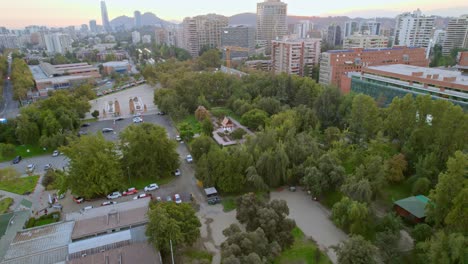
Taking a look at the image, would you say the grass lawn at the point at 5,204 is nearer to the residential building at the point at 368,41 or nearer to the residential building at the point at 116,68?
the residential building at the point at 116,68

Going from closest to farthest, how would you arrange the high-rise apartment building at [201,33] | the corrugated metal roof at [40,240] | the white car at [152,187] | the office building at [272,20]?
the corrugated metal roof at [40,240] → the white car at [152,187] → the high-rise apartment building at [201,33] → the office building at [272,20]

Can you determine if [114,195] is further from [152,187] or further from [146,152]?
[146,152]

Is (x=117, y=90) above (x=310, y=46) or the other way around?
the other way around

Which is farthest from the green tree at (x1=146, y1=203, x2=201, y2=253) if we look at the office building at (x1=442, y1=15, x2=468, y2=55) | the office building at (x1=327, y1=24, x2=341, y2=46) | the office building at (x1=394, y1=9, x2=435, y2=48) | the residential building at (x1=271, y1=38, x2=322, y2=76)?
the office building at (x1=327, y1=24, x2=341, y2=46)

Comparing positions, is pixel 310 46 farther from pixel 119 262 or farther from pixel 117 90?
pixel 119 262

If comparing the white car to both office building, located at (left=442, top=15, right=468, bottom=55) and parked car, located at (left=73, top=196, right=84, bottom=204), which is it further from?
office building, located at (left=442, top=15, right=468, bottom=55)

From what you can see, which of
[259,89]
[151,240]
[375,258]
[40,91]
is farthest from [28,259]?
[40,91]

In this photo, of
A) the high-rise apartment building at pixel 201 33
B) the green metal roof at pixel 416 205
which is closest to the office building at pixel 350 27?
the high-rise apartment building at pixel 201 33
